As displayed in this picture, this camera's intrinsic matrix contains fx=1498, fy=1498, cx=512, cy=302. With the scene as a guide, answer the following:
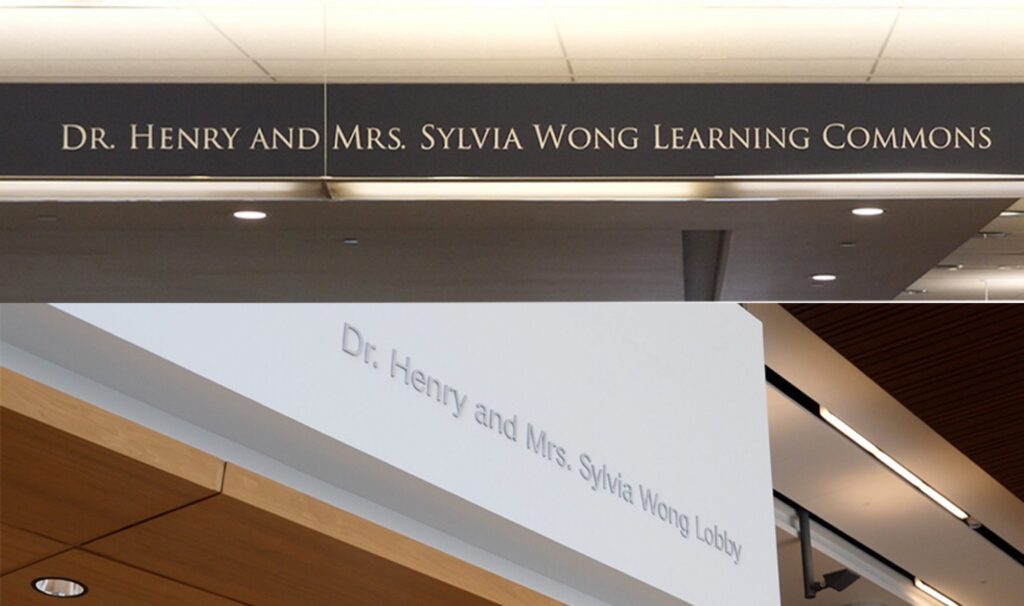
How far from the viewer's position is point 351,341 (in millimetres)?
5660

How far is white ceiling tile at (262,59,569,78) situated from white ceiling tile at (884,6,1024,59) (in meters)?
0.80

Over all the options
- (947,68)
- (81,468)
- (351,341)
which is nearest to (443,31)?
(947,68)

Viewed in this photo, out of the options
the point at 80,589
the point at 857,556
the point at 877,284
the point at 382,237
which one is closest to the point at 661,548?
the point at 80,589

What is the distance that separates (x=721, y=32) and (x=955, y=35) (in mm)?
541

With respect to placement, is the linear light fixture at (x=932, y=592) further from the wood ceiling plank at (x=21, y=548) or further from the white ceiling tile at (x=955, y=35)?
the white ceiling tile at (x=955, y=35)

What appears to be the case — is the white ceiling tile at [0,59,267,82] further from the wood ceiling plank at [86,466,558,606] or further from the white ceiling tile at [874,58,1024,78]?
the wood ceiling plank at [86,466,558,606]

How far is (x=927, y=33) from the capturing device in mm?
3477

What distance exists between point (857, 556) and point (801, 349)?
17.9 feet

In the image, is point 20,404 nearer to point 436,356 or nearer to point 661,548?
point 436,356

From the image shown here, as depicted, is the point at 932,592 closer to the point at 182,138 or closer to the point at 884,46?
the point at 884,46

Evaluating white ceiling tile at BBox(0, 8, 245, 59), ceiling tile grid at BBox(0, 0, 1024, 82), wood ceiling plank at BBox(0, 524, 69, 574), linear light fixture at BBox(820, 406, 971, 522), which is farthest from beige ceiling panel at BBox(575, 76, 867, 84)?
linear light fixture at BBox(820, 406, 971, 522)

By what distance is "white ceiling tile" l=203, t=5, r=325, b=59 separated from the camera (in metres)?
3.40

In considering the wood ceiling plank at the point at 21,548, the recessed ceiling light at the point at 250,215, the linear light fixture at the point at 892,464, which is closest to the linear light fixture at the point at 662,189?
the recessed ceiling light at the point at 250,215

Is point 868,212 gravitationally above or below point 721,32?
below
